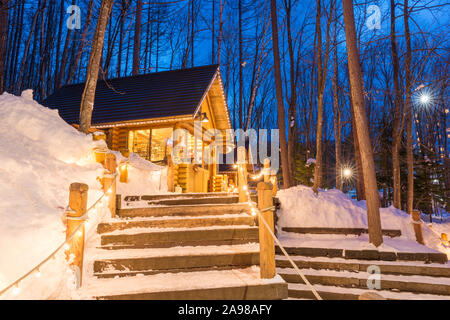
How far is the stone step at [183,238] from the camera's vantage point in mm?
4160

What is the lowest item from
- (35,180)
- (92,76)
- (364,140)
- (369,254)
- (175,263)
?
(369,254)

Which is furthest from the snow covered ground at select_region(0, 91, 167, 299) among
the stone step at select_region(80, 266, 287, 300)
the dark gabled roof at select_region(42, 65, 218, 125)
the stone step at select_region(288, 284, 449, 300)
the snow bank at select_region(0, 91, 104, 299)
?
the stone step at select_region(288, 284, 449, 300)

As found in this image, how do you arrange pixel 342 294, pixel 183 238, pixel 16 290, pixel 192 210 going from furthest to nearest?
pixel 192 210, pixel 342 294, pixel 183 238, pixel 16 290

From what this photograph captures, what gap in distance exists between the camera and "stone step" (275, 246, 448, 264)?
496cm

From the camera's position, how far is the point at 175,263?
369 cm

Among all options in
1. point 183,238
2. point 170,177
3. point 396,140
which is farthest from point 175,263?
point 396,140

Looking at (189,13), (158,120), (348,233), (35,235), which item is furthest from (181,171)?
(189,13)

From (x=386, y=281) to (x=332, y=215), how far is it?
2.74m

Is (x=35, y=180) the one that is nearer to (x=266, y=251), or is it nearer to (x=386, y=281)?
(x=266, y=251)

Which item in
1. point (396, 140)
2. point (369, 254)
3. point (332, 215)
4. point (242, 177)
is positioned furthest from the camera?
point (396, 140)

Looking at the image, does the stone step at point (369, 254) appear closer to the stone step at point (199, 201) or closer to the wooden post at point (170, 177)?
the stone step at point (199, 201)

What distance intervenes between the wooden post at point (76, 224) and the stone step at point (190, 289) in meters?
0.33

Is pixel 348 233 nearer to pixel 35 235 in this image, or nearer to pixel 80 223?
pixel 80 223

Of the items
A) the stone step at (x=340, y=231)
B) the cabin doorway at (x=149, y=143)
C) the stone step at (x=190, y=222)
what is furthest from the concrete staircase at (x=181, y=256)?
the cabin doorway at (x=149, y=143)
